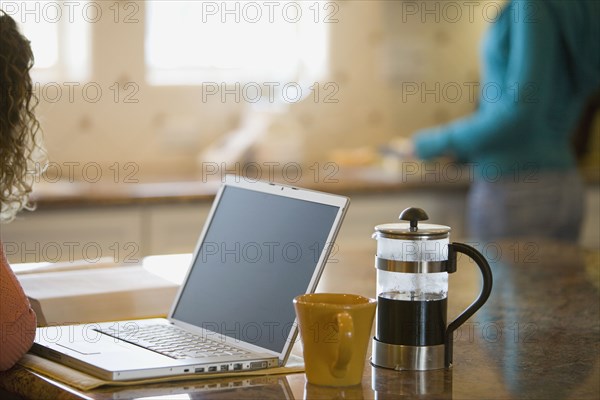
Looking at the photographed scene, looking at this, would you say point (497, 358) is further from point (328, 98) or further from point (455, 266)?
point (328, 98)

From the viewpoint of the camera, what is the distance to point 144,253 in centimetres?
292

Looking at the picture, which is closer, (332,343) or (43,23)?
(332,343)

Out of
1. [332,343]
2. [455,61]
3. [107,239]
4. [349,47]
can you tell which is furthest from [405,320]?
[455,61]

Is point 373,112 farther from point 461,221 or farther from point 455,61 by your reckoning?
point 461,221

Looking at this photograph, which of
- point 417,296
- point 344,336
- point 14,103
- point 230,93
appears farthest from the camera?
point 230,93

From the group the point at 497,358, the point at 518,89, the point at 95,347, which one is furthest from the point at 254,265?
the point at 518,89

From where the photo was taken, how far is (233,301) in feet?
Answer: 4.29

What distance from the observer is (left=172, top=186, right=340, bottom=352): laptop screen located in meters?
1.23

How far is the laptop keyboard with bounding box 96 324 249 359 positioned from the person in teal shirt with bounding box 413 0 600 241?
1.44 metres

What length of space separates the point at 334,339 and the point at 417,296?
14cm

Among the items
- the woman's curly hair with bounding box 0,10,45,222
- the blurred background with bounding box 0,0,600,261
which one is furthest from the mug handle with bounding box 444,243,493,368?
the blurred background with bounding box 0,0,600,261

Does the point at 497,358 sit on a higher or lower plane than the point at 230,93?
lower

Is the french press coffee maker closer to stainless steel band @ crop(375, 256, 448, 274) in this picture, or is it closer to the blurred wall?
stainless steel band @ crop(375, 256, 448, 274)

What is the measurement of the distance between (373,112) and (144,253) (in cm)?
136
